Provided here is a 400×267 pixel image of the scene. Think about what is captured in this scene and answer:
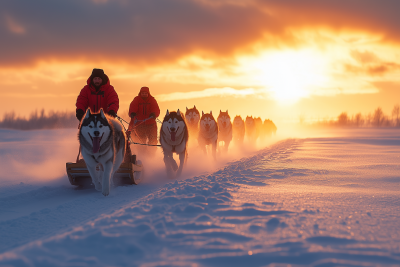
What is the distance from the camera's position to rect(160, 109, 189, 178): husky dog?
21.7 ft

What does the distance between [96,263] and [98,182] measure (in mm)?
3029

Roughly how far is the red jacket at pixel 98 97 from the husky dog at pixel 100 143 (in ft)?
2.90

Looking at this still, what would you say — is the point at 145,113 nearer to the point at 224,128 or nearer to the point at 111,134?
the point at 111,134

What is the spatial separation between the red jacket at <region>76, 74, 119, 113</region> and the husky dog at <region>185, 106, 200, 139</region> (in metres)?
6.59

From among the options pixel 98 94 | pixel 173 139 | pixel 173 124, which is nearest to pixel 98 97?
pixel 98 94

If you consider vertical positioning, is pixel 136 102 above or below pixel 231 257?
above

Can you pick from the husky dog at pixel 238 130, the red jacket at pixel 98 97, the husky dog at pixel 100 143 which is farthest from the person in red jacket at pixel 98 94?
the husky dog at pixel 238 130

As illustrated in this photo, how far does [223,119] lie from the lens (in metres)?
13.0

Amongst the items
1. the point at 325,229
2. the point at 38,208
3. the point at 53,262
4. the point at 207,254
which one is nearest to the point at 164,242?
the point at 207,254

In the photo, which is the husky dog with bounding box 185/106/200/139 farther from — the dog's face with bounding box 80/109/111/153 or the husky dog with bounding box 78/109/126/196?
the dog's face with bounding box 80/109/111/153

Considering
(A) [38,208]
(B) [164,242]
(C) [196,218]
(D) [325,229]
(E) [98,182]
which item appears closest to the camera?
(B) [164,242]

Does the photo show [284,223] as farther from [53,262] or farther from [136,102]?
[136,102]

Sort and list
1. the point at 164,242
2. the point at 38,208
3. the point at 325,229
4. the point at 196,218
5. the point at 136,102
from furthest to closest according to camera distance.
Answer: the point at 136,102
the point at 38,208
the point at 196,218
the point at 325,229
the point at 164,242

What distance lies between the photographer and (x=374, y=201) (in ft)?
11.8
